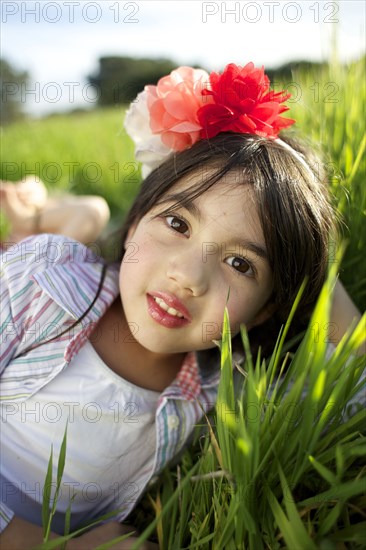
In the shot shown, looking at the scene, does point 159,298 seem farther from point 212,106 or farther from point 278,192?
point 212,106

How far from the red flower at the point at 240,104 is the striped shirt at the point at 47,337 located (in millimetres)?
442

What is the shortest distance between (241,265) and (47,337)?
429 mm

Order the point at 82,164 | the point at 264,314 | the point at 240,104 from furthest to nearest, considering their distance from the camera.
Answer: the point at 82,164
the point at 264,314
the point at 240,104

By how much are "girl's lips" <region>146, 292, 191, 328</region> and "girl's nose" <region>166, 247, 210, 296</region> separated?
0.12 feet

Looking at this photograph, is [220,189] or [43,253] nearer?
[220,189]

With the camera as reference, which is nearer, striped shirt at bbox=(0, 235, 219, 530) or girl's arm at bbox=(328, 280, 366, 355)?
striped shirt at bbox=(0, 235, 219, 530)

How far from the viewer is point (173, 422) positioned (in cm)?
120

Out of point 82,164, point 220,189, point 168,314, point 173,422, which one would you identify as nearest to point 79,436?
point 173,422

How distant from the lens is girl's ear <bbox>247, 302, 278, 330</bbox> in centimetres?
127

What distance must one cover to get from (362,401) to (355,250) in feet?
1.36

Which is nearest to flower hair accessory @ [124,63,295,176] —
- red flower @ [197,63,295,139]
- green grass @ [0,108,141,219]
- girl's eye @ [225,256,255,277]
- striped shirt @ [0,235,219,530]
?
red flower @ [197,63,295,139]

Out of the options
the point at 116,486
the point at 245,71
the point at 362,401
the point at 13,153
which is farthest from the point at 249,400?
the point at 13,153

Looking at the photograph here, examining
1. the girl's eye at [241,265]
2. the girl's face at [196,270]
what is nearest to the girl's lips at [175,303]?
the girl's face at [196,270]

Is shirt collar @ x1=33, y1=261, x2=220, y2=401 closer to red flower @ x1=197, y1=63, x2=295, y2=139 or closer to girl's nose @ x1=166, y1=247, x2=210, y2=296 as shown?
girl's nose @ x1=166, y1=247, x2=210, y2=296
